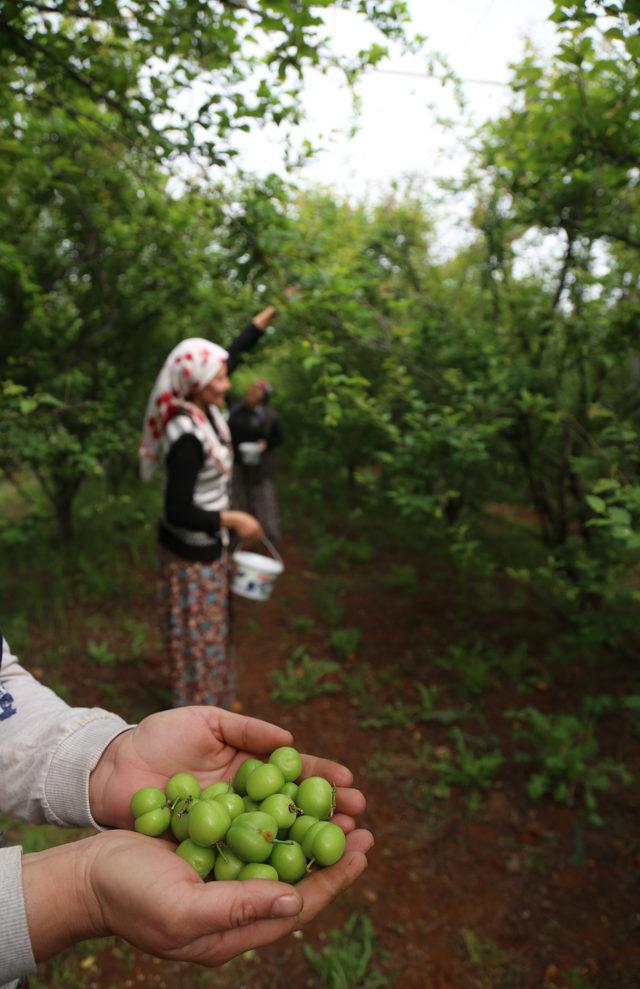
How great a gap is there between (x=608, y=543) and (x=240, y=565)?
78.1 inches

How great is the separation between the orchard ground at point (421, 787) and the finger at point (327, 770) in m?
1.35

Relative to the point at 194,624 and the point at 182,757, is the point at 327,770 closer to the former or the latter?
the point at 182,757

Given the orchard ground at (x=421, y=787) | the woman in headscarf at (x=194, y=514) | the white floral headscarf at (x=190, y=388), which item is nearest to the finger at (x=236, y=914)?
the orchard ground at (x=421, y=787)

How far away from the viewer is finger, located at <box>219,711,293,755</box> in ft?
5.09

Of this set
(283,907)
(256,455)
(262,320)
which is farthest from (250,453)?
(283,907)

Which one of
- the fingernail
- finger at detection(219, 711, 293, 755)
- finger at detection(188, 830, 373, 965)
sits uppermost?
finger at detection(219, 711, 293, 755)

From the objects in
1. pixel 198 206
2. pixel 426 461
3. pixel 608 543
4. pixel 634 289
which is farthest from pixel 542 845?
pixel 198 206

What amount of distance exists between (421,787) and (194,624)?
1569 millimetres

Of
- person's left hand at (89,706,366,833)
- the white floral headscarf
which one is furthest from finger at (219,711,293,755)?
the white floral headscarf

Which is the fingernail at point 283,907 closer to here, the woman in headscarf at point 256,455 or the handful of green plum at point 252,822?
the handful of green plum at point 252,822

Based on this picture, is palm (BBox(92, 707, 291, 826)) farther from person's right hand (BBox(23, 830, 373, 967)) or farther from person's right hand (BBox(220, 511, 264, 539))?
person's right hand (BBox(220, 511, 264, 539))

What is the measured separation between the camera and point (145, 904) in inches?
40.1

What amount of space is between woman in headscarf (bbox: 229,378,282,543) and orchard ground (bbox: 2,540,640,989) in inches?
34.6

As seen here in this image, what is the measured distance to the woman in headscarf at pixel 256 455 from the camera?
5.71 metres
